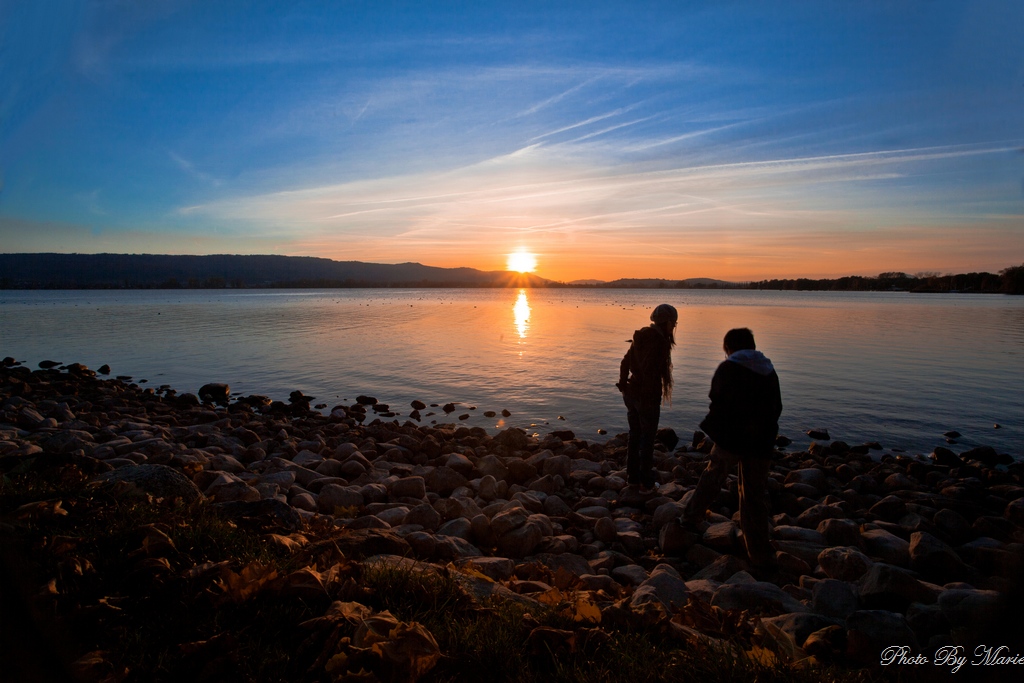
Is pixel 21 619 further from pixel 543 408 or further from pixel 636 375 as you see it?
pixel 543 408

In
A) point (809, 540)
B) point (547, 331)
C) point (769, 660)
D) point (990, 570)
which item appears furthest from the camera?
point (547, 331)

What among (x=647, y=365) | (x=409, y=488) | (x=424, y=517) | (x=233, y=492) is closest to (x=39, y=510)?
(x=233, y=492)

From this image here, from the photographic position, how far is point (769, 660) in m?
3.27

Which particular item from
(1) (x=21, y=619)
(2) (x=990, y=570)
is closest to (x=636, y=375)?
(2) (x=990, y=570)

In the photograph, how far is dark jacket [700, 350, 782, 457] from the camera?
6227 millimetres

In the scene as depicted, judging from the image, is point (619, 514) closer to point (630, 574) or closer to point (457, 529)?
point (630, 574)

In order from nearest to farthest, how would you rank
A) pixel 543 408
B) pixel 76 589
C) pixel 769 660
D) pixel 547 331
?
1. pixel 769 660
2. pixel 76 589
3. pixel 543 408
4. pixel 547 331

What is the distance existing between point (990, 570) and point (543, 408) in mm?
12854

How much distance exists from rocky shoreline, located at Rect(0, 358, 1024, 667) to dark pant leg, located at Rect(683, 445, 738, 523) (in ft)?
0.86

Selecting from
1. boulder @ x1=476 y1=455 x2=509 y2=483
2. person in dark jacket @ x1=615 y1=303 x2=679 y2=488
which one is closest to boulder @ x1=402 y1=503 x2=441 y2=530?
boulder @ x1=476 y1=455 x2=509 y2=483

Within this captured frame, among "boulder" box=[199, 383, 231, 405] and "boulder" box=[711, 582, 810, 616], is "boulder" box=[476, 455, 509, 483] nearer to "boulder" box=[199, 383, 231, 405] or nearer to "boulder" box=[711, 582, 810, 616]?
"boulder" box=[711, 582, 810, 616]

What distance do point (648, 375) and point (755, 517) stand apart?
2.74 meters

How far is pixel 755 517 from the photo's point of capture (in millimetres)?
6668

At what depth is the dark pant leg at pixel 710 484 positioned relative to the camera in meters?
6.74
